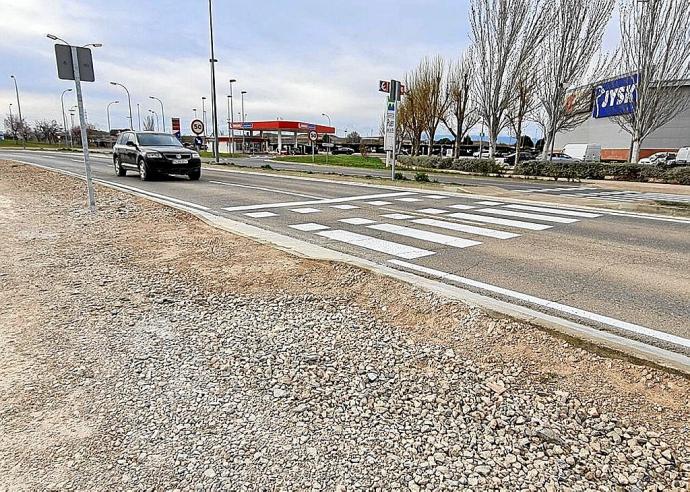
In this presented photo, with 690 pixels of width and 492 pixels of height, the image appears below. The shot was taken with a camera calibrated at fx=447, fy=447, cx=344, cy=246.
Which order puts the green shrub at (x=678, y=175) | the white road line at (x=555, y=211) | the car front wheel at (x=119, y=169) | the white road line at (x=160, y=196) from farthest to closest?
1. the green shrub at (x=678, y=175)
2. the car front wheel at (x=119, y=169)
3. the white road line at (x=160, y=196)
4. the white road line at (x=555, y=211)

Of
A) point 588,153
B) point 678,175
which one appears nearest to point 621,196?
point 678,175

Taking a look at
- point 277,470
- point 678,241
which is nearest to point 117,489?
point 277,470

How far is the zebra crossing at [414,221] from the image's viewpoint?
738cm

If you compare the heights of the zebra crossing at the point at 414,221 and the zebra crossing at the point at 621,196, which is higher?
the zebra crossing at the point at 414,221

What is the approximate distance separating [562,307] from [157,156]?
1578cm

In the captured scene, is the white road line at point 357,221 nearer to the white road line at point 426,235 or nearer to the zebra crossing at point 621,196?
the white road line at point 426,235

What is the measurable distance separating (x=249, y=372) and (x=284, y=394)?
38 centimetres

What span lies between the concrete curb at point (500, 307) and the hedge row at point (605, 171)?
24.1m

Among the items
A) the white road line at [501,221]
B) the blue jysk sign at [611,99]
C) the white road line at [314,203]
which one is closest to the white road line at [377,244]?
the white road line at [501,221]

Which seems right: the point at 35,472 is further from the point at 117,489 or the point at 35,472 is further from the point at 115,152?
the point at 115,152

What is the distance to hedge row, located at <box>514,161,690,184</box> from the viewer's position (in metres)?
23.2

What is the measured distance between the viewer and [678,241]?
778 cm

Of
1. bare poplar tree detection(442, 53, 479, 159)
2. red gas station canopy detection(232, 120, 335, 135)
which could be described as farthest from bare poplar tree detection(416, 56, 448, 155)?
red gas station canopy detection(232, 120, 335, 135)

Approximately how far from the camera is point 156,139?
17453mm
